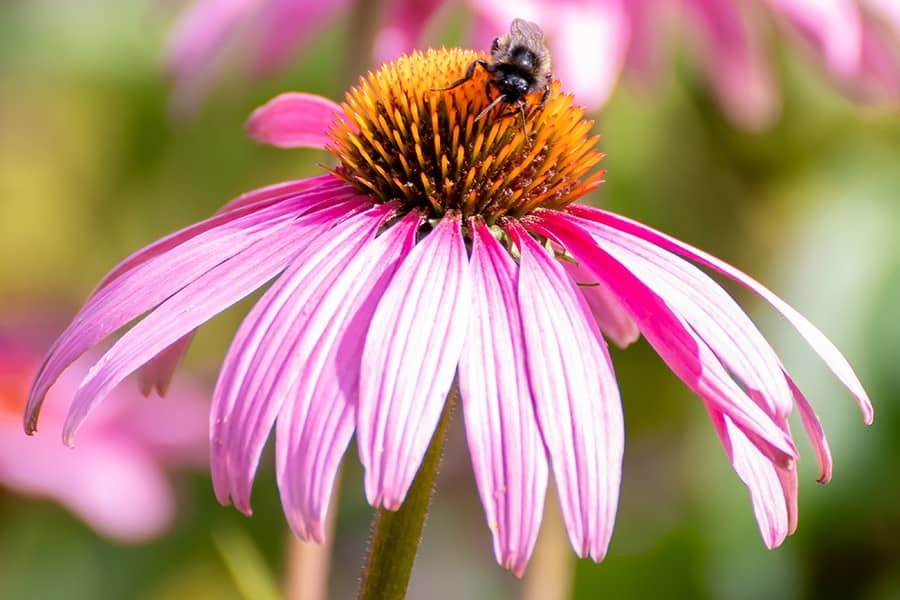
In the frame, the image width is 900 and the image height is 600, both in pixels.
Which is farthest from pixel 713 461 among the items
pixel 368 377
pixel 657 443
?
pixel 368 377

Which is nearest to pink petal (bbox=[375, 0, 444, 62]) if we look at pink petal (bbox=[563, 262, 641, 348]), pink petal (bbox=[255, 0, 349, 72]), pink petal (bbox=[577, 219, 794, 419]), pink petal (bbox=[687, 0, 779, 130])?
pink petal (bbox=[255, 0, 349, 72])

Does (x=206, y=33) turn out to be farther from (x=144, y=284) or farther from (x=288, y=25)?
(x=144, y=284)

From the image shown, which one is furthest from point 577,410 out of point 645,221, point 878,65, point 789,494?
point 645,221

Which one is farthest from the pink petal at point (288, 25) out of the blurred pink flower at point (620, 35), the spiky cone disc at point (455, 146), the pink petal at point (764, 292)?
the pink petal at point (764, 292)

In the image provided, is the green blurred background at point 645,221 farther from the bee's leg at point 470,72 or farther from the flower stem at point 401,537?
the flower stem at point 401,537

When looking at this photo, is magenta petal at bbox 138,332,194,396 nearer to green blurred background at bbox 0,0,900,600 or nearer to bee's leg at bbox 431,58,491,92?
bee's leg at bbox 431,58,491,92

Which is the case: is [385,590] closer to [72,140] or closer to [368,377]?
[368,377]
